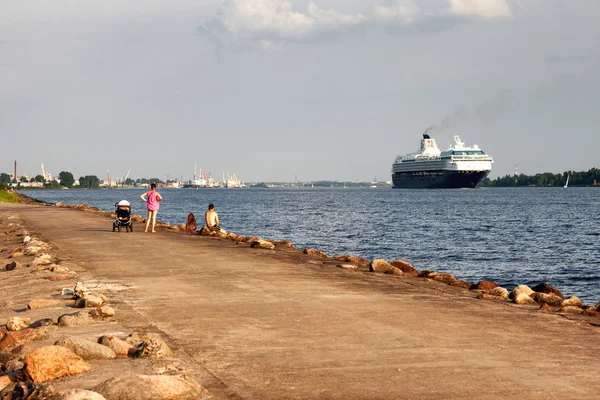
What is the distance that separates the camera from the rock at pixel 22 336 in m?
8.34

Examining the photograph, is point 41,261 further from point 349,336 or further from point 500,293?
point 349,336

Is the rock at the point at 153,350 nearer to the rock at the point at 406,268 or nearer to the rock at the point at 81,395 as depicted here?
the rock at the point at 81,395

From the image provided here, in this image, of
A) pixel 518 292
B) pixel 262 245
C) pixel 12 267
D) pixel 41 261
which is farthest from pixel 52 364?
pixel 262 245

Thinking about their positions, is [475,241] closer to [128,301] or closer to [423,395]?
[128,301]

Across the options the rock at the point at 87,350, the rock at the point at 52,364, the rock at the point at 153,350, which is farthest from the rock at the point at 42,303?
the rock at the point at 52,364

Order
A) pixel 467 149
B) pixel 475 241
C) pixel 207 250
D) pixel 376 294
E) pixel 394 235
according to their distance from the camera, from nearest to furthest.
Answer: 1. pixel 376 294
2. pixel 207 250
3. pixel 475 241
4. pixel 394 235
5. pixel 467 149

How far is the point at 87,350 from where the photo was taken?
7688 mm

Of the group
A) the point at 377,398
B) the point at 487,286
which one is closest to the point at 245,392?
the point at 377,398

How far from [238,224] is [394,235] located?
17.8 metres

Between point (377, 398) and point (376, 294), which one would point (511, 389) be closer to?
point (377, 398)

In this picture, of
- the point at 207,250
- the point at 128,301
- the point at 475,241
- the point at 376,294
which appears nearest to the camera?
the point at 128,301

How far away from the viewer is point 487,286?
15.8m

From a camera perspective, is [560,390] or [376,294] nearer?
[560,390]

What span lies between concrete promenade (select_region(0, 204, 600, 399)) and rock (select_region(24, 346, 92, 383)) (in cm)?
100
